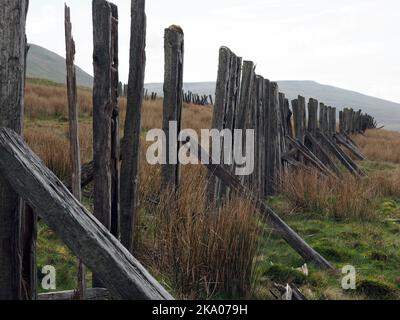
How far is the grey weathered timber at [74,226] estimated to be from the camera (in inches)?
81.7

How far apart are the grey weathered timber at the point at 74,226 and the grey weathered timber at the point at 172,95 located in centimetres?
213

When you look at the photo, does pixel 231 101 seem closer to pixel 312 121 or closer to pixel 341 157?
pixel 312 121

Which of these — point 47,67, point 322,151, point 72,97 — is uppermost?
point 47,67

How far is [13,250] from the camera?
2.44 m

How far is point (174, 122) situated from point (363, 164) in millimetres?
10515

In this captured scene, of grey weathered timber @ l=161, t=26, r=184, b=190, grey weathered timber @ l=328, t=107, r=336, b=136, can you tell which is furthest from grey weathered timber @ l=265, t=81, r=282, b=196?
grey weathered timber @ l=328, t=107, r=336, b=136

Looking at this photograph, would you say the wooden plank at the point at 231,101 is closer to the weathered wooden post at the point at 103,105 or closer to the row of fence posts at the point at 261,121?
the row of fence posts at the point at 261,121

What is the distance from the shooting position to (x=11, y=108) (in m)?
2.29

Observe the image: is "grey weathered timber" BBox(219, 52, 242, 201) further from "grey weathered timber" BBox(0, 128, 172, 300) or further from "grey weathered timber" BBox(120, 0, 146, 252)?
"grey weathered timber" BBox(0, 128, 172, 300)

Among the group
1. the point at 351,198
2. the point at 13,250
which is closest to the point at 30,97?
the point at 351,198

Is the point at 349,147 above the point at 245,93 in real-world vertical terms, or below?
below

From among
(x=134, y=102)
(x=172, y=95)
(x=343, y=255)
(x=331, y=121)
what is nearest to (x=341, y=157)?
(x=331, y=121)

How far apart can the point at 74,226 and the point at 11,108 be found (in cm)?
61
